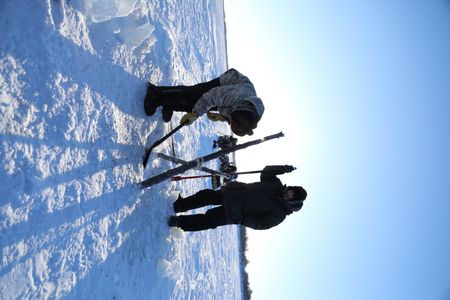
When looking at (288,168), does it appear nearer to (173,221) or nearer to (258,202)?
(258,202)

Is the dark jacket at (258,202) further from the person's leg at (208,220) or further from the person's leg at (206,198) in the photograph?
the person's leg at (206,198)

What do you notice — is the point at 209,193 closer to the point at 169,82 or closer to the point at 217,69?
the point at 169,82

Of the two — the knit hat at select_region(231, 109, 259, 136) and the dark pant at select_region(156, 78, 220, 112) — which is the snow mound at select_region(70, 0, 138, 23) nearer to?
the dark pant at select_region(156, 78, 220, 112)

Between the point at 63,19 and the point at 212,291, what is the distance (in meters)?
6.29

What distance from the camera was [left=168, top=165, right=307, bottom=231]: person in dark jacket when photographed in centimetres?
457

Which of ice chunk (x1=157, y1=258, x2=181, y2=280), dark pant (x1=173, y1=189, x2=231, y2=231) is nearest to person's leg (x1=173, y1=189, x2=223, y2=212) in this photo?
dark pant (x1=173, y1=189, x2=231, y2=231)

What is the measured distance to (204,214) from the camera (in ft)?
16.7

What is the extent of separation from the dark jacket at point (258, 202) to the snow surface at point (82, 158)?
1110 millimetres

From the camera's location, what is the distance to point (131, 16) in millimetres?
4703

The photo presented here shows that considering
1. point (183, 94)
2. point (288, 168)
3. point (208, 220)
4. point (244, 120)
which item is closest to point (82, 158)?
point (244, 120)

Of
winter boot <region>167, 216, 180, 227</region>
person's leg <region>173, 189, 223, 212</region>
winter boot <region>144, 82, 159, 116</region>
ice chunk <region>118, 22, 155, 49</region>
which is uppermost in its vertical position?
ice chunk <region>118, 22, 155, 49</region>

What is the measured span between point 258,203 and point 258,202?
1cm

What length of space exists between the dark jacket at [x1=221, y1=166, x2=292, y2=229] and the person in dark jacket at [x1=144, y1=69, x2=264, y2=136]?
1021 millimetres

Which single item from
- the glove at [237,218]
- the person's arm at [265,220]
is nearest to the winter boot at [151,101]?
the glove at [237,218]
